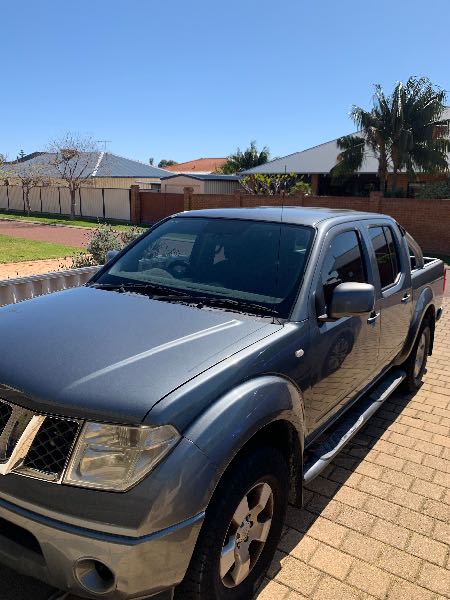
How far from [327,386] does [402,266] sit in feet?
6.16

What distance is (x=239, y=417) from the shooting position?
2.12m

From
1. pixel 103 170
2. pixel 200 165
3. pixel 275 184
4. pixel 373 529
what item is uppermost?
pixel 200 165

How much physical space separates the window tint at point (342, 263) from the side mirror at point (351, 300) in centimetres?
22

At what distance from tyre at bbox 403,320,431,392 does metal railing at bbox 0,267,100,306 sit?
11.3 ft

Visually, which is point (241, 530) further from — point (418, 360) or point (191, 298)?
point (418, 360)

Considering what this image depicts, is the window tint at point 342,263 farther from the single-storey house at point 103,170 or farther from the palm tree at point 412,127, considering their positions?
the single-storey house at point 103,170

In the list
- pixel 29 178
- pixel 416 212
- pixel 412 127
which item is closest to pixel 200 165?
pixel 29 178

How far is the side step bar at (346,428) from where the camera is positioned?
117 inches

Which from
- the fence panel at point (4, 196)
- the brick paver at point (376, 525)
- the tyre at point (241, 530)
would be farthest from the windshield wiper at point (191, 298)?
the fence panel at point (4, 196)

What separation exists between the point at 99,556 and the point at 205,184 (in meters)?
38.8

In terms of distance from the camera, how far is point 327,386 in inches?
122

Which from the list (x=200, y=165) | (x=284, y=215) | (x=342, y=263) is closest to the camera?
(x=342, y=263)

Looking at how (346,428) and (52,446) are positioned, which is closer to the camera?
(52,446)

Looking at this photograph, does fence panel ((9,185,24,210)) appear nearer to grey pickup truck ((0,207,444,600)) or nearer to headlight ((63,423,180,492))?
grey pickup truck ((0,207,444,600))
